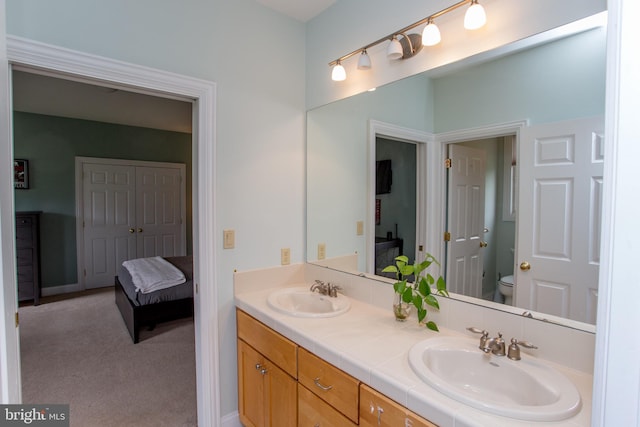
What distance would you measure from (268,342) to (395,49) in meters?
1.57

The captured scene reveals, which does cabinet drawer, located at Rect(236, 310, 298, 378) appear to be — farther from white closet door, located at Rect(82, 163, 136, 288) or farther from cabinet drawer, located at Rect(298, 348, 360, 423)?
white closet door, located at Rect(82, 163, 136, 288)

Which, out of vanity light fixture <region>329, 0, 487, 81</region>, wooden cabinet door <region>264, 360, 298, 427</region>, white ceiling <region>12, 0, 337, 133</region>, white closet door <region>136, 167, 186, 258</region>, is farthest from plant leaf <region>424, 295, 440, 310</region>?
white closet door <region>136, 167, 186, 258</region>

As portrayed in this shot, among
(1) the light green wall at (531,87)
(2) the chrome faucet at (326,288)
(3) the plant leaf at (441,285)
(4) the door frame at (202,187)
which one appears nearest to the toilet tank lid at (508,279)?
(3) the plant leaf at (441,285)

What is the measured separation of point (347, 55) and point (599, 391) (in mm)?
1800

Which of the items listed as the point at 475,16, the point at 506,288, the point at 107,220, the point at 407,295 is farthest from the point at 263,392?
the point at 107,220

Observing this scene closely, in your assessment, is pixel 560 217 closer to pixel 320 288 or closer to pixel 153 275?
pixel 320 288

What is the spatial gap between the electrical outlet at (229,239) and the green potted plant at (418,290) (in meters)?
0.94

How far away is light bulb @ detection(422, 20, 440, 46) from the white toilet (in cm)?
105

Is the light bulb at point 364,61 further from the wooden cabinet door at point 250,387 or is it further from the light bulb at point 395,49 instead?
the wooden cabinet door at point 250,387

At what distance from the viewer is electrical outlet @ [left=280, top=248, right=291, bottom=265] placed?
7.06ft

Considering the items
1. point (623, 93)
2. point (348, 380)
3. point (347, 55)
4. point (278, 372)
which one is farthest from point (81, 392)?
point (623, 93)

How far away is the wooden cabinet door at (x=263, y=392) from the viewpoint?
1.49 m

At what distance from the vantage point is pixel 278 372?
1552 millimetres

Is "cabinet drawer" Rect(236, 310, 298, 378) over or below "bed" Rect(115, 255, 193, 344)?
over
